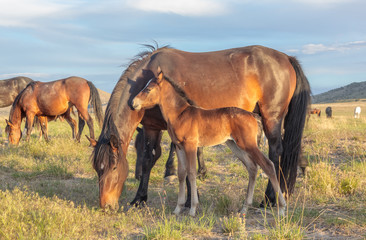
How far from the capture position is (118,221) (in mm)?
4801

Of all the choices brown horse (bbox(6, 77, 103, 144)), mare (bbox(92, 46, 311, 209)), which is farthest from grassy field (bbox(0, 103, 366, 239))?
brown horse (bbox(6, 77, 103, 144))

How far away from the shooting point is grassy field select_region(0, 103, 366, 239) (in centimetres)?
428

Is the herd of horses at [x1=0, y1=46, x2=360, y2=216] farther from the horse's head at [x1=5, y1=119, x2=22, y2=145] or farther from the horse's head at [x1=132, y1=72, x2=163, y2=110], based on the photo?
the horse's head at [x1=5, y1=119, x2=22, y2=145]

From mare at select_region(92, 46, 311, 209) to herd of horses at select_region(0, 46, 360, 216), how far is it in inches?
0.6

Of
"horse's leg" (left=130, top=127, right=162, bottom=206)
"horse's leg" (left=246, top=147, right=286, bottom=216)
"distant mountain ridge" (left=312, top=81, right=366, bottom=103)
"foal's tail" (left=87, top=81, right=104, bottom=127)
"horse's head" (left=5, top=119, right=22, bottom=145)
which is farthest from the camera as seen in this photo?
"distant mountain ridge" (left=312, top=81, right=366, bottom=103)

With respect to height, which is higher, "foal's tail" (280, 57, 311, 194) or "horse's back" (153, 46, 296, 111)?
"horse's back" (153, 46, 296, 111)

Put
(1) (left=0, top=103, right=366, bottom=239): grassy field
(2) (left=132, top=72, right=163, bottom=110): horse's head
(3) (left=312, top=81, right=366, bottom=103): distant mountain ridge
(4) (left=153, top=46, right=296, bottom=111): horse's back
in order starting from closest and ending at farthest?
(1) (left=0, top=103, right=366, bottom=239): grassy field → (2) (left=132, top=72, right=163, bottom=110): horse's head → (4) (left=153, top=46, right=296, bottom=111): horse's back → (3) (left=312, top=81, right=366, bottom=103): distant mountain ridge

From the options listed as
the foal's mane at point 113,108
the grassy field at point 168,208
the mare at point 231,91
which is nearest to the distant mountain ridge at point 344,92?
the grassy field at point 168,208

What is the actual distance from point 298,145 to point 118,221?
Result: 3.18 metres

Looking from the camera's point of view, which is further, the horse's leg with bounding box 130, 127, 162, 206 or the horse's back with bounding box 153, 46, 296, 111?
the horse's leg with bounding box 130, 127, 162, 206

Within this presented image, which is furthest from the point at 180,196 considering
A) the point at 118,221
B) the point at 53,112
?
the point at 53,112

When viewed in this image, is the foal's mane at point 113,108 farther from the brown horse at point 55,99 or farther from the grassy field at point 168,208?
the brown horse at point 55,99

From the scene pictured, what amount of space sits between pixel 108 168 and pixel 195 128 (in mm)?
1333

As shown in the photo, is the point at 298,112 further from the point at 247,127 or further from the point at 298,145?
the point at 247,127
